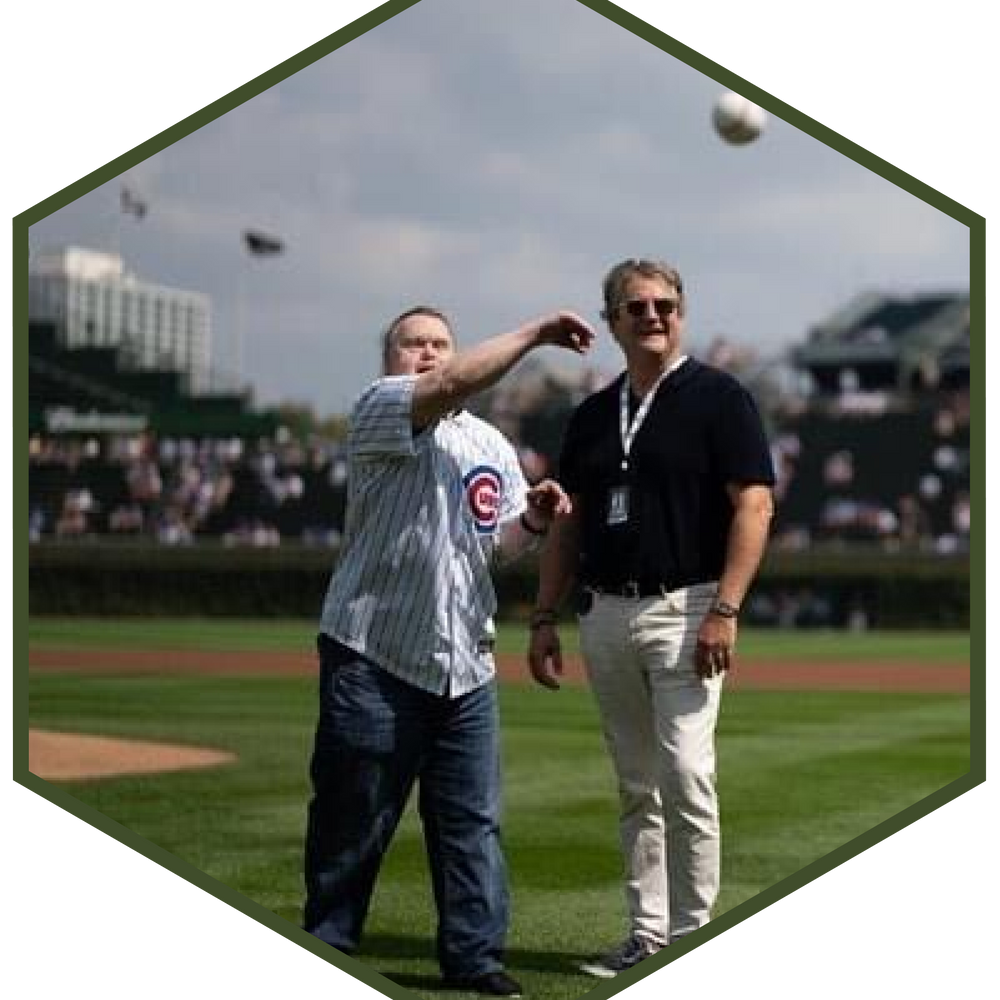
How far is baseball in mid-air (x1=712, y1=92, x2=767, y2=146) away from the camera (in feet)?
22.7

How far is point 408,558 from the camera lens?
17.0 feet

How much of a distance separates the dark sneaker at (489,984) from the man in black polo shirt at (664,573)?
30cm

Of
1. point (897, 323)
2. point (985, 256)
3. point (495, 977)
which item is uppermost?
point (897, 323)

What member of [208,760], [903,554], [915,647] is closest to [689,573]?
[208,760]

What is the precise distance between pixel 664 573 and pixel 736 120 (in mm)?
2525

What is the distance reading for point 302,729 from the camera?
11734mm

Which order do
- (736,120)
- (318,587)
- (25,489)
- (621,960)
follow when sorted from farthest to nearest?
(318,587) → (25,489) → (736,120) → (621,960)

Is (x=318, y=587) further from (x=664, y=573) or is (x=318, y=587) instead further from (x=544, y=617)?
(x=664, y=573)

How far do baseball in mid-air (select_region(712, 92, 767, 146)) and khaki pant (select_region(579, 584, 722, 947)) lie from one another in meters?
2.38

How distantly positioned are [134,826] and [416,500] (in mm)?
3215

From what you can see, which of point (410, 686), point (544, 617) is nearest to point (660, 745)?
point (544, 617)

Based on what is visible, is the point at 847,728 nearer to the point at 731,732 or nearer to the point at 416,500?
the point at 731,732

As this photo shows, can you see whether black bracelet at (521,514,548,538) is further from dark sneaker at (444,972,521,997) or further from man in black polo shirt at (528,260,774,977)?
dark sneaker at (444,972,521,997)

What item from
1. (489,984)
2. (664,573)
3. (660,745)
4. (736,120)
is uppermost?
(736,120)
